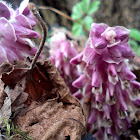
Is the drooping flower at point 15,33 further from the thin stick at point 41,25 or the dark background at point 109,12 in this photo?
the dark background at point 109,12

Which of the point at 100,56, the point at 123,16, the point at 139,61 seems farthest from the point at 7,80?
the point at 123,16

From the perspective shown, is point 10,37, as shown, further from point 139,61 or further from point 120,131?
point 139,61

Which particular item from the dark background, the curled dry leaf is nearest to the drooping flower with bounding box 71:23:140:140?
the curled dry leaf

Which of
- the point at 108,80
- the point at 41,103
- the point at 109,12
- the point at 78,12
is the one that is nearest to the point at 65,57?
the point at 108,80

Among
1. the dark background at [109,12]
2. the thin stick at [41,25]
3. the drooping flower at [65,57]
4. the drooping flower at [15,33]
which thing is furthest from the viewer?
the dark background at [109,12]

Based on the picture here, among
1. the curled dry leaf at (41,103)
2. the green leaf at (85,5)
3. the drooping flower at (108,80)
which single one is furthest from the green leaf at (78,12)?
the curled dry leaf at (41,103)

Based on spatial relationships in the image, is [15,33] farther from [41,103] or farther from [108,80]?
[108,80]
